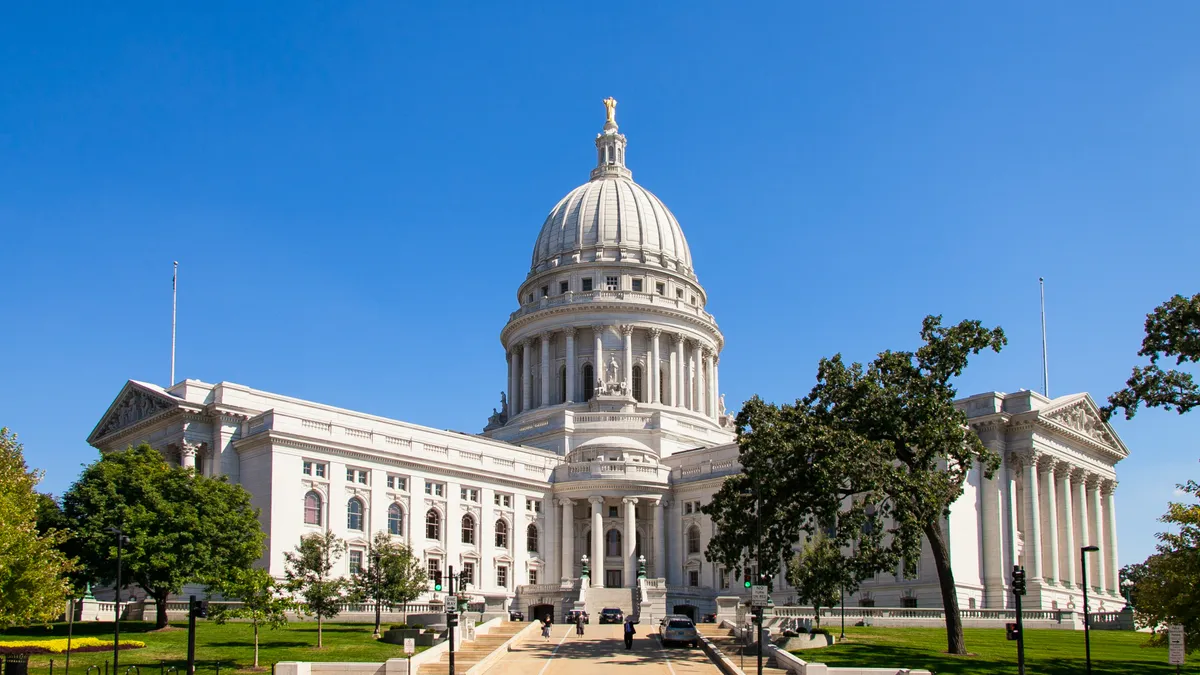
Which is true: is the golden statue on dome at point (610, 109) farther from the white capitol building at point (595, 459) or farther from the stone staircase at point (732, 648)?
the stone staircase at point (732, 648)

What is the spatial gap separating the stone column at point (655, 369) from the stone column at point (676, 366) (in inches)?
52.9

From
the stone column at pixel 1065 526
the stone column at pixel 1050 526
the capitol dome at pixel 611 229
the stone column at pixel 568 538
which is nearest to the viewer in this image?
the stone column at pixel 1050 526

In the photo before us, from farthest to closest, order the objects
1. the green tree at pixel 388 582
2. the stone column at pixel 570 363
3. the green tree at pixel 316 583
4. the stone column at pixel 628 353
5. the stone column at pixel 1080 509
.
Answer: the stone column at pixel 570 363 → the stone column at pixel 628 353 → the stone column at pixel 1080 509 → the green tree at pixel 388 582 → the green tree at pixel 316 583

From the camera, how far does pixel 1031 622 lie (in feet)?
238

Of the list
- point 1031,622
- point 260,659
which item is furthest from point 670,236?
point 260,659

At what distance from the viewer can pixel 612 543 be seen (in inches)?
4072

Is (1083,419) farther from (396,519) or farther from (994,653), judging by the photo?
(396,519)

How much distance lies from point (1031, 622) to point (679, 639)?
25880 mm

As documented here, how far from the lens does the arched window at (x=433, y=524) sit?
94250mm

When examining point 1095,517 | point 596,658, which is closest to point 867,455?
point 596,658

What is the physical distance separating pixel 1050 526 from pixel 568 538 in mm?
37425

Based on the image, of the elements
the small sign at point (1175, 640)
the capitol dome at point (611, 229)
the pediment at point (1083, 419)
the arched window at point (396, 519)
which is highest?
the capitol dome at point (611, 229)

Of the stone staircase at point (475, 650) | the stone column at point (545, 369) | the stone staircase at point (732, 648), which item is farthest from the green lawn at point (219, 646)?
the stone column at point (545, 369)

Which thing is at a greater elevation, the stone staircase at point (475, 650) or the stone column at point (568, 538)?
the stone column at point (568, 538)
